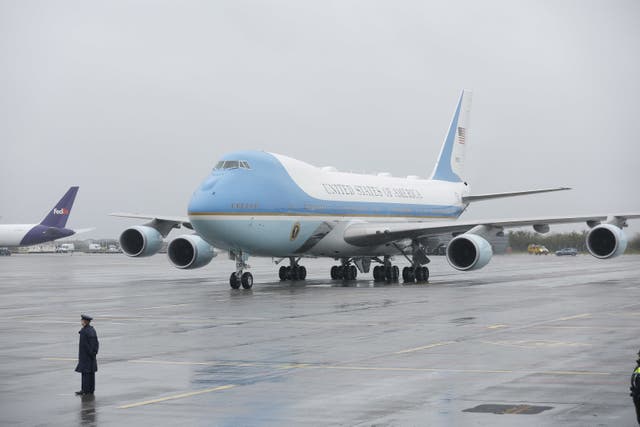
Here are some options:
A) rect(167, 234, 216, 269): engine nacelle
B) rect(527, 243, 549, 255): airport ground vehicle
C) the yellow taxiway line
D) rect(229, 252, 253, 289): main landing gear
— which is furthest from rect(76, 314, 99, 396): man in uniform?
rect(527, 243, 549, 255): airport ground vehicle

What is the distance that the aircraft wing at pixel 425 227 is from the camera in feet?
123

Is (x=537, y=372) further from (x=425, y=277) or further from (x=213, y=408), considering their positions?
(x=425, y=277)

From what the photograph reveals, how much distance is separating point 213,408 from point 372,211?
3069 cm

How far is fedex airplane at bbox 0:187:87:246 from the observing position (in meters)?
94.8

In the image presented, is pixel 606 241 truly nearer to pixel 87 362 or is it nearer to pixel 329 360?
pixel 329 360

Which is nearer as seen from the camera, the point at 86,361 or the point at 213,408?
the point at 213,408

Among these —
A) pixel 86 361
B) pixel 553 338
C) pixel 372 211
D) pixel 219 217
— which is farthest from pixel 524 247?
pixel 86 361

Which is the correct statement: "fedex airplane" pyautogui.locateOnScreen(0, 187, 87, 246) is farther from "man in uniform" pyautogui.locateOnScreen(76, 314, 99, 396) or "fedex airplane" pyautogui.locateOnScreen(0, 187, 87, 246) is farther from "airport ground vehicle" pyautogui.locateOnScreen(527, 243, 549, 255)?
"man in uniform" pyautogui.locateOnScreen(76, 314, 99, 396)

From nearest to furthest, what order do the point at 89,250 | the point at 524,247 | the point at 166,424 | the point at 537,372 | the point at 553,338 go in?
the point at 166,424, the point at 537,372, the point at 553,338, the point at 524,247, the point at 89,250

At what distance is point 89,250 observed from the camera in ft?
469

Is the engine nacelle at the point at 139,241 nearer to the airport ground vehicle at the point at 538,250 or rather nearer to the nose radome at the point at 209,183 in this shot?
the nose radome at the point at 209,183

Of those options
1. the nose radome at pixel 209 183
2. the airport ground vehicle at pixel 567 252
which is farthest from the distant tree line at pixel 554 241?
the nose radome at pixel 209 183

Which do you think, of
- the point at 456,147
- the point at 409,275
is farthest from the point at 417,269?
the point at 456,147

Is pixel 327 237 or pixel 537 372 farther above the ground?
pixel 327 237
